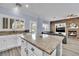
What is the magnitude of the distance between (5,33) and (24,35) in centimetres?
39

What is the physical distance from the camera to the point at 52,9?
6.26 feet

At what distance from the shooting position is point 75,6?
1.84 meters

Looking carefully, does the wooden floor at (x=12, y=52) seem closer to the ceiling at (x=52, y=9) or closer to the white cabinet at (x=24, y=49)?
the white cabinet at (x=24, y=49)

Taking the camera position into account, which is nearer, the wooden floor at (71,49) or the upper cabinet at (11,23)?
the wooden floor at (71,49)

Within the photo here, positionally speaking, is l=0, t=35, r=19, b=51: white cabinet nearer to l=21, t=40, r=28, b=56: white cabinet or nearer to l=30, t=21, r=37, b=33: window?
l=21, t=40, r=28, b=56: white cabinet

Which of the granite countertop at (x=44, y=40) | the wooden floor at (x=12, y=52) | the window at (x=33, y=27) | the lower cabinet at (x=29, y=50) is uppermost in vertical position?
the window at (x=33, y=27)

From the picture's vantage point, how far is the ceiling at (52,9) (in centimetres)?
183

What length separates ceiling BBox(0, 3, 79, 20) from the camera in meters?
1.83

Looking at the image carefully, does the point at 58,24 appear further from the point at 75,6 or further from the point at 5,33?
the point at 5,33

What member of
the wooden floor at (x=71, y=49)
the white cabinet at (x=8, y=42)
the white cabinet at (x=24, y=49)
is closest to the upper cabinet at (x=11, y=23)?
the white cabinet at (x=8, y=42)

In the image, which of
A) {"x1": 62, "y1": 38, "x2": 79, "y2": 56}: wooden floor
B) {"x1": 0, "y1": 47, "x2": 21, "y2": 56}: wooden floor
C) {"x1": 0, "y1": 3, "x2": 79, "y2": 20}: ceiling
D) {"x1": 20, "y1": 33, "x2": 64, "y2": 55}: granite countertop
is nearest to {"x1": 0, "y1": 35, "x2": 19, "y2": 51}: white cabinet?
{"x1": 0, "y1": 47, "x2": 21, "y2": 56}: wooden floor

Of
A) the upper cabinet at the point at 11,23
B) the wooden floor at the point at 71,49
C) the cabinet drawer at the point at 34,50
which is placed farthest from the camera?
the upper cabinet at the point at 11,23

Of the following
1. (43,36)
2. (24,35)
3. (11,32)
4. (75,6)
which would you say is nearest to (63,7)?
(75,6)

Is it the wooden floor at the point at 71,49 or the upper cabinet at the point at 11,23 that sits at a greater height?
the upper cabinet at the point at 11,23
